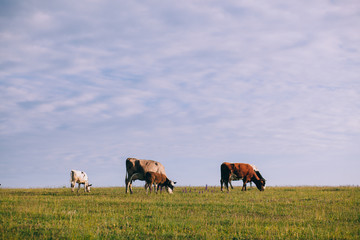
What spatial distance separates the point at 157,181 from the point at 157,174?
1.78ft

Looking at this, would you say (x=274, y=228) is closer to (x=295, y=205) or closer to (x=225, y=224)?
(x=225, y=224)

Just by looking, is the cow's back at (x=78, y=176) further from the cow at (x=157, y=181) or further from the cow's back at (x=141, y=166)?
the cow at (x=157, y=181)

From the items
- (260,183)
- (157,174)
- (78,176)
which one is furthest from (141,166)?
(260,183)

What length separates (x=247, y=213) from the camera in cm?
1525

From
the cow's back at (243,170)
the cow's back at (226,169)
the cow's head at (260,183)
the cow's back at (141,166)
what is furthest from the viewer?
the cow's back at (243,170)

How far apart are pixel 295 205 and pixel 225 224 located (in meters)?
7.00

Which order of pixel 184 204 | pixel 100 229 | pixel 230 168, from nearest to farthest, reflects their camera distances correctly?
pixel 100 229 < pixel 184 204 < pixel 230 168

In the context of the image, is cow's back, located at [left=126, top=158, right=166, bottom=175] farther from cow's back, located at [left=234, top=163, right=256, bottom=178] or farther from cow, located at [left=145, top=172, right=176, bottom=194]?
cow's back, located at [left=234, top=163, right=256, bottom=178]

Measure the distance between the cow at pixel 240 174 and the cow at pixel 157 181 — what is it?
488 centimetres

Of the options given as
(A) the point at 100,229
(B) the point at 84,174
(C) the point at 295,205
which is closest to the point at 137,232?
(A) the point at 100,229

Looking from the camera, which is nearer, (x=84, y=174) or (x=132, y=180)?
(x=132, y=180)

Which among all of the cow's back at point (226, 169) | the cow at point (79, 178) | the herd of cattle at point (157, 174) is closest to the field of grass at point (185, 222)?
the herd of cattle at point (157, 174)

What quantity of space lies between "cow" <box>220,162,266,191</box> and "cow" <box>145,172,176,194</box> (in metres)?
4.88

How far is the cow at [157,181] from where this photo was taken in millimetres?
26370
